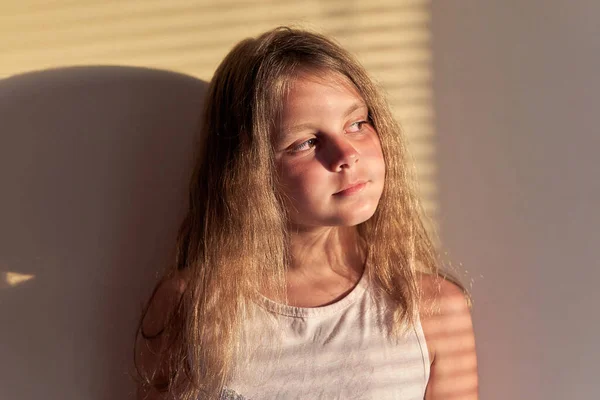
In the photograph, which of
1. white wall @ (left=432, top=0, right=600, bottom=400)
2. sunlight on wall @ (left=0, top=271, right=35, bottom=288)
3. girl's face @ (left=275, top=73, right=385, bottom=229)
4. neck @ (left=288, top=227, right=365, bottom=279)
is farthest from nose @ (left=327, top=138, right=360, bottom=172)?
Result: sunlight on wall @ (left=0, top=271, right=35, bottom=288)

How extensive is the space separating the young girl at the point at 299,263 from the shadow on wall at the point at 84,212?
0.23ft

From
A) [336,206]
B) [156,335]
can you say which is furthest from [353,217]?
[156,335]

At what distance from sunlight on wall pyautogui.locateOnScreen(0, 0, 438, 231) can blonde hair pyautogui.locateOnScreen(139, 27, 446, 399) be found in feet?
0.23

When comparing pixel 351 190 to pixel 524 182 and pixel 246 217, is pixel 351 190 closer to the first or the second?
pixel 246 217

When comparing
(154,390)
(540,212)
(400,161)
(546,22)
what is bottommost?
(154,390)

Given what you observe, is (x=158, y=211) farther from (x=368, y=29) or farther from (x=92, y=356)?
(x=368, y=29)

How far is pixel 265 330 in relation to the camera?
1047 millimetres

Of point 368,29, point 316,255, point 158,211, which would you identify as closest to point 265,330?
point 316,255

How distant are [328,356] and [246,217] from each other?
0.83 feet

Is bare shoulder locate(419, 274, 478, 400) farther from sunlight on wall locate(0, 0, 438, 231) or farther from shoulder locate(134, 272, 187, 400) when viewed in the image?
shoulder locate(134, 272, 187, 400)

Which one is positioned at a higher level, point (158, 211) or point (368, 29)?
point (368, 29)

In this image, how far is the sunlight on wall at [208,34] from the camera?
114 centimetres

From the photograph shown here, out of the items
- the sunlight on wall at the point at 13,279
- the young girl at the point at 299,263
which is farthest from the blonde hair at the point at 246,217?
the sunlight on wall at the point at 13,279

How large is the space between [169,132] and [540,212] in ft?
2.18
